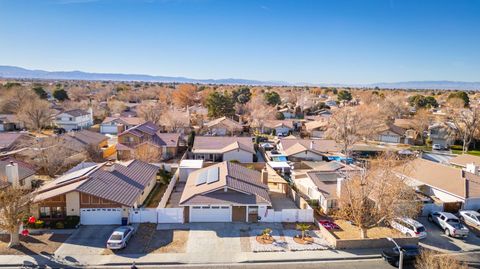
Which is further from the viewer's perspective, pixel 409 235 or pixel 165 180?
pixel 165 180

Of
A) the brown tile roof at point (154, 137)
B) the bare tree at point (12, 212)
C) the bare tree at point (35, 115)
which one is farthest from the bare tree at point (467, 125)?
the bare tree at point (35, 115)

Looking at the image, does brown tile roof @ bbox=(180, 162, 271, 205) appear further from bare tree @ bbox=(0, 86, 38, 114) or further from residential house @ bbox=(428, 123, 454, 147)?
bare tree @ bbox=(0, 86, 38, 114)

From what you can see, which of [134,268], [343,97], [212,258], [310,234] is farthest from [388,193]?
[343,97]

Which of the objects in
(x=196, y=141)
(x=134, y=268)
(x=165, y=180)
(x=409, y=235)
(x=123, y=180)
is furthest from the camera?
(x=196, y=141)

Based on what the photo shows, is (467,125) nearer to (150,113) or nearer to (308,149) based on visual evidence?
(308,149)

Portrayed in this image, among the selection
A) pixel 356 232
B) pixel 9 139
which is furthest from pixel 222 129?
pixel 356 232

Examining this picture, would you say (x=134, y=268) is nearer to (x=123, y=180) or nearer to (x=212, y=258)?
(x=212, y=258)
